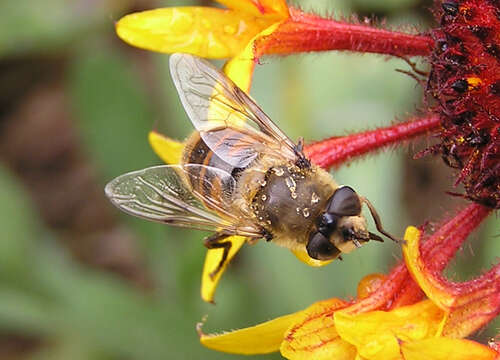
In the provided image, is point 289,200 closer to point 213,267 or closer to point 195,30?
point 213,267

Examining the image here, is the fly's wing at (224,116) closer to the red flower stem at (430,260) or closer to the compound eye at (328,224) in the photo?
the compound eye at (328,224)

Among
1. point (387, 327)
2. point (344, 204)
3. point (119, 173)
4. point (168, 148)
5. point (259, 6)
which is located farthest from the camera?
point (119, 173)

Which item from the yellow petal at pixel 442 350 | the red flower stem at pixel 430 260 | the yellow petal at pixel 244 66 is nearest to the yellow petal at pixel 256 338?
the red flower stem at pixel 430 260

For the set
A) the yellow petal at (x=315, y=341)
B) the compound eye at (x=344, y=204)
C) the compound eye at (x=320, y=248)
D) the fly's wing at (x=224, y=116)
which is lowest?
the yellow petal at (x=315, y=341)

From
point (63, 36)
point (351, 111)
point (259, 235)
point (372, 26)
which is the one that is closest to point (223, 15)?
point (372, 26)

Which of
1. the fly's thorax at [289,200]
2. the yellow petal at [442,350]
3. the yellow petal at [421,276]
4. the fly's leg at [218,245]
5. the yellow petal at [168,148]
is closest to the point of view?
the yellow petal at [442,350]

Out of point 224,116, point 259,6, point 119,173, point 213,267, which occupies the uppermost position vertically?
point 259,6

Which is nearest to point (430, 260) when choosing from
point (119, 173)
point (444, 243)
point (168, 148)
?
point (444, 243)
